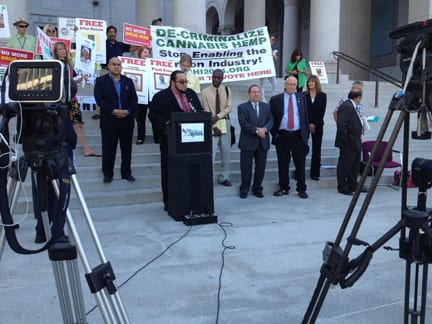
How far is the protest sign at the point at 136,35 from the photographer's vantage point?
9203mm

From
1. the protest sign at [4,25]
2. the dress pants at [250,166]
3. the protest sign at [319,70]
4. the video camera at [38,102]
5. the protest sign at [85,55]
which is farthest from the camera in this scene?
the protest sign at [319,70]

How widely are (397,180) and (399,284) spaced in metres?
4.88

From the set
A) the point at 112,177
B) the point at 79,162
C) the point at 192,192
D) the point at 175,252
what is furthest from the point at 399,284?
the point at 79,162

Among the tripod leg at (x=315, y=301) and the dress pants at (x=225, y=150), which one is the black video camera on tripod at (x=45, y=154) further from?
the dress pants at (x=225, y=150)

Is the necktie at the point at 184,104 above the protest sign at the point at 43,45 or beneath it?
beneath

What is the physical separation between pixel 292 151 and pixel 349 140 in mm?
967

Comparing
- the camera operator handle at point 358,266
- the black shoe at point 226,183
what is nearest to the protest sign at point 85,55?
the black shoe at point 226,183

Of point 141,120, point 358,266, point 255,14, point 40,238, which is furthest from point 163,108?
point 255,14

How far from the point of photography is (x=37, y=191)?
214cm

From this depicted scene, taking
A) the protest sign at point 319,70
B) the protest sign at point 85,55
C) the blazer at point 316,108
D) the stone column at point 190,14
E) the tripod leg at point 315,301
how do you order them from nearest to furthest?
the tripod leg at point 315,301, the blazer at point 316,108, the protest sign at point 85,55, the stone column at point 190,14, the protest sign at point 319,70

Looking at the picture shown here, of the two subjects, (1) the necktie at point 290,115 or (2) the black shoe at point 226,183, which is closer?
(1) the necktie at point 290,115

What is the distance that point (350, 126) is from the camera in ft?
24.3

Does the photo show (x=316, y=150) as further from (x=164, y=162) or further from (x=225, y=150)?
(x=164, y=162)

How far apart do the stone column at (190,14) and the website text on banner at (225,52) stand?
2.06 meters
